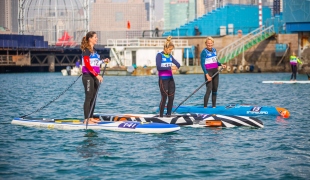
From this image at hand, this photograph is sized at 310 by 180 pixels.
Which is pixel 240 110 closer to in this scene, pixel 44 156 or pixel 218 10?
pixel 44 156

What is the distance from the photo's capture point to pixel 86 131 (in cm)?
1634

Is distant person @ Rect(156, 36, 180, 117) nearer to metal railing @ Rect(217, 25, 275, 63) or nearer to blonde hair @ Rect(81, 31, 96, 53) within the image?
blonde hair @ Rect(81, 31, 96, 53)

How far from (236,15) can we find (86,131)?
81281 mm

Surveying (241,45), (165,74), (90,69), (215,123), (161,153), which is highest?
(241,45)

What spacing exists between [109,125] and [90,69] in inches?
57.0

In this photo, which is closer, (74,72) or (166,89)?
(166,89)

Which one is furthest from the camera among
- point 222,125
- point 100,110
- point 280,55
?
point 280,55

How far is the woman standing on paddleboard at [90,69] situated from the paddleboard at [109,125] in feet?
1.03

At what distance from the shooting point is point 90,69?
16.0 m

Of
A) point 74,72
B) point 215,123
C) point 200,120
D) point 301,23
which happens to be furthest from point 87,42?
point 74,72

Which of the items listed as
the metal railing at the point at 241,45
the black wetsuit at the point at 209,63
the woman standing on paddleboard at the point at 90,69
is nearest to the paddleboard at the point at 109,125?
the woman standing on paddleboard at the point at 90,69

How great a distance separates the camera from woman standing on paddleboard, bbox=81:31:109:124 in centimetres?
1606

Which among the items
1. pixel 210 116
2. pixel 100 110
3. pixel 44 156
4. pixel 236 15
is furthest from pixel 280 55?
pixel 44 156

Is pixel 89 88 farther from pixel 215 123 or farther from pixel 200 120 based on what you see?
pixel 215 123
